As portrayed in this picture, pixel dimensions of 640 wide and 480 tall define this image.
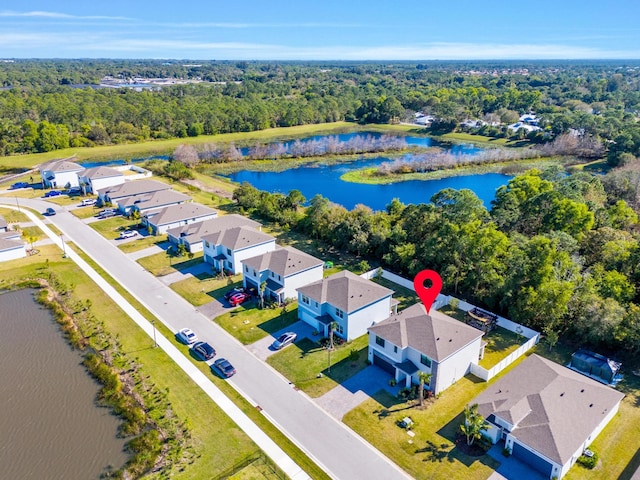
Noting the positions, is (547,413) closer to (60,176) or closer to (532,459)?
(532,459)

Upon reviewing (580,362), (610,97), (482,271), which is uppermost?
(610,97)

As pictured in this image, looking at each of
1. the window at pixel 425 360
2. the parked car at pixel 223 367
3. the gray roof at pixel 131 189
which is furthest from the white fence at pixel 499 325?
the gray roof at pixel 131 189

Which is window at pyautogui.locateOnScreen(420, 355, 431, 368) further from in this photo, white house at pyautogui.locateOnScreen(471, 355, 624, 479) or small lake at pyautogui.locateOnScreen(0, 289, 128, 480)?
small lake at pyautogui.locateOnScreen(0, 289, 128, 480)

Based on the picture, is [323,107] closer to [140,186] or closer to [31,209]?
[140,186]

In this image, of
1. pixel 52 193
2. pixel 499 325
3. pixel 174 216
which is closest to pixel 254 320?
pixel 499 325

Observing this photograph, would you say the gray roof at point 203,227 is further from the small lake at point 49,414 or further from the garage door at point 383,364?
the garage door at point 383,364

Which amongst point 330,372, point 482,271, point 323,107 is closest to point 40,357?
point 330,372

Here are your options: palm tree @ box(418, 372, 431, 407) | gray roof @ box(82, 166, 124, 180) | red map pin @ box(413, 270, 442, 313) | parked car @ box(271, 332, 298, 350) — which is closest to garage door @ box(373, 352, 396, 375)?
palm tree @ box(418, 372, 431, 407)
